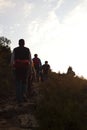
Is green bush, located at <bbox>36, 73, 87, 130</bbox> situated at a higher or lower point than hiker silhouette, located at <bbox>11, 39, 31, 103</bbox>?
lower

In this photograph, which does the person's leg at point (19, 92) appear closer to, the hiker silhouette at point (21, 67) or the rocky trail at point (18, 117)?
the hiker silhouette at point (21, 67)

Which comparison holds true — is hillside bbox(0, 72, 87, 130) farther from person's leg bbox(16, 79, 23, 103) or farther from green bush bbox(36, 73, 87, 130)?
person's leg bbox(16, 79, 23, 103)

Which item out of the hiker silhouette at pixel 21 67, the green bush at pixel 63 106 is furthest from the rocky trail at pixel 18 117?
the hiker silhouette at pixel 21 67

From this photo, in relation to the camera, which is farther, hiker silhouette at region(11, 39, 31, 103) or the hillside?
hiker silhouette at region(11, 39, 31, 103)

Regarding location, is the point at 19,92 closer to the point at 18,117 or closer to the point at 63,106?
the point at 18,117

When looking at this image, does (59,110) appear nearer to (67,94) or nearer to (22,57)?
(67,94)

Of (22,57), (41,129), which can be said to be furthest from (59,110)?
(22,57)

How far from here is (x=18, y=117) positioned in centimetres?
1017

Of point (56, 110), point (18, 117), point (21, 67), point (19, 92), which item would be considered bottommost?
point (18, 117)

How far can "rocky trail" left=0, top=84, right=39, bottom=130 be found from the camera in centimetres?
952

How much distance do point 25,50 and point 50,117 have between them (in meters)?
2.92

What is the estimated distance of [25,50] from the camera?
12.1 meters

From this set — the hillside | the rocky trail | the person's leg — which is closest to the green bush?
the hillside

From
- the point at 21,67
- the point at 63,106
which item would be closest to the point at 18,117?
the point at 63,106
